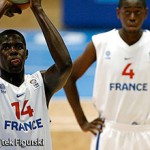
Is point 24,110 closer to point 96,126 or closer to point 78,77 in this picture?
point 96,126

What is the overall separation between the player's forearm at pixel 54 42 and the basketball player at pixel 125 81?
43.6 inches

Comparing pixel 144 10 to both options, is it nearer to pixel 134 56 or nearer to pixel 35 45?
pixel 134 56

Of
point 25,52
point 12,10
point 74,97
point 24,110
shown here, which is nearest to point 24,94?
point 24,110

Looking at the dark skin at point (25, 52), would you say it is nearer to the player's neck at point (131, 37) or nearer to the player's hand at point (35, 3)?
the player's hand at point (35, 3)

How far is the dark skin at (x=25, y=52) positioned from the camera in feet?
12.8

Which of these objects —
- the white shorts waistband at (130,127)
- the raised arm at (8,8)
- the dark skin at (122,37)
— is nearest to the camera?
the raised arm at (8,8)

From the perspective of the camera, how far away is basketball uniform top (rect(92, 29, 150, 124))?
5.02m

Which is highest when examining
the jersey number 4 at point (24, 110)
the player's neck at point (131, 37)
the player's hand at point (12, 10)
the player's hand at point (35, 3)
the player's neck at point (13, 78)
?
the player's hand at point (35, 3)

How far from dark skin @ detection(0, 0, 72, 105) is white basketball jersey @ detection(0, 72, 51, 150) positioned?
0.30ft

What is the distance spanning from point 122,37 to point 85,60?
0.34m

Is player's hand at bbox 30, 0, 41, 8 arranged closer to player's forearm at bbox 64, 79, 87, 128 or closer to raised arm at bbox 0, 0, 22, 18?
raised arm at bbox 0, 0, 22, 18

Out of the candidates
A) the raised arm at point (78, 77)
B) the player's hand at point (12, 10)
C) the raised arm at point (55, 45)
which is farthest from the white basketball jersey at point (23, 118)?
the raised arm at point (78, 77)

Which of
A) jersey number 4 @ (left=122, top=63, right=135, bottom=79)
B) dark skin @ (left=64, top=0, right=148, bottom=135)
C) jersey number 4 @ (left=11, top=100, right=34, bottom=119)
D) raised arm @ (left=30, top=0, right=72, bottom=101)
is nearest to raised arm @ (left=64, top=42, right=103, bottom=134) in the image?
dark skin @ (left=64, top=0, right=148, bottom=135)

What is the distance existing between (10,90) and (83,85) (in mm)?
5683
